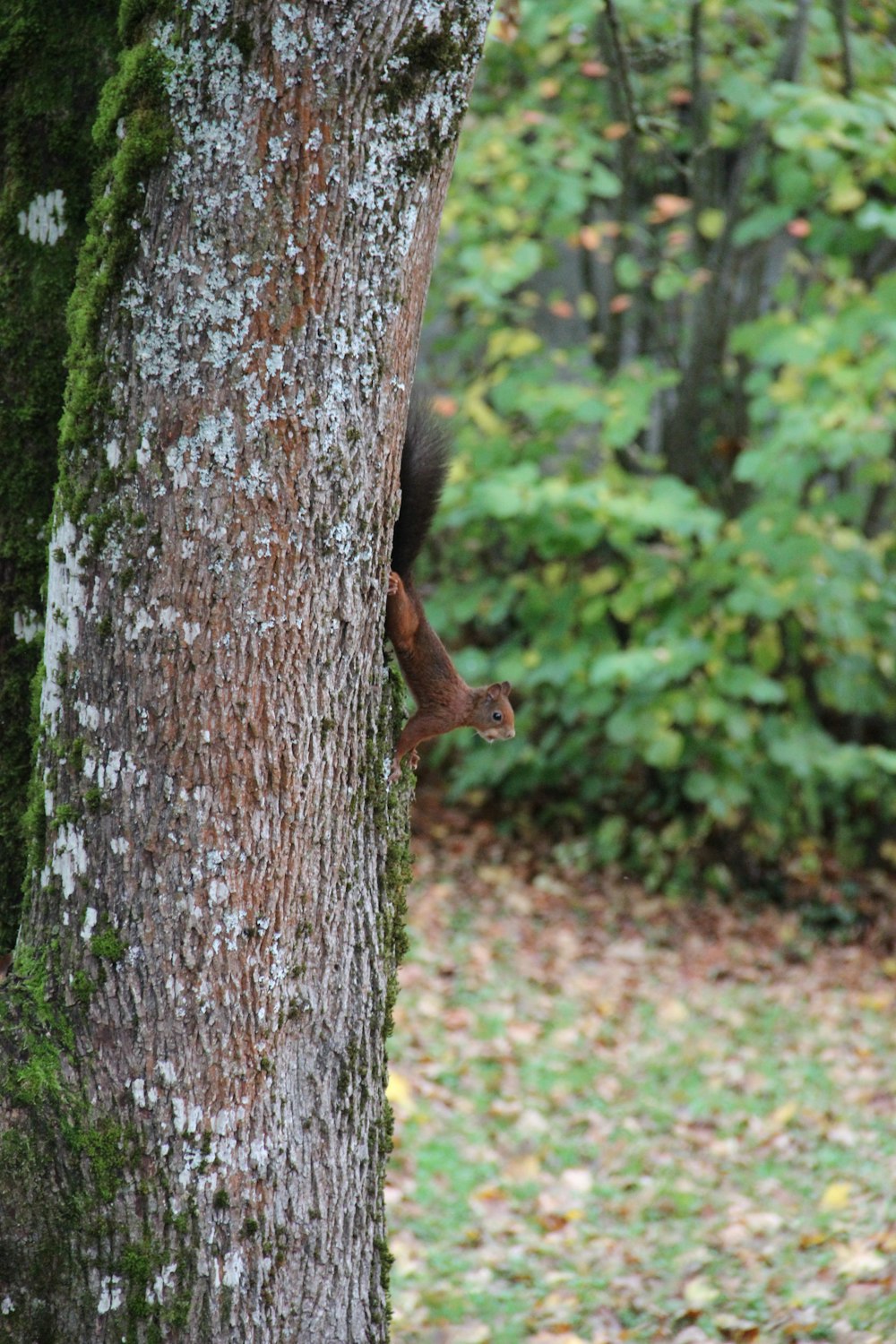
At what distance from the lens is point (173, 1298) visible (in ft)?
7.35

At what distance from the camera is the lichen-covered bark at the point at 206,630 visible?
2139 millimetres

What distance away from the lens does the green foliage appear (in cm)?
655

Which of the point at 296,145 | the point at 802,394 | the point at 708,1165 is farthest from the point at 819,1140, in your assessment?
the point at 296,145

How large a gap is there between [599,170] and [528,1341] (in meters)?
5.32

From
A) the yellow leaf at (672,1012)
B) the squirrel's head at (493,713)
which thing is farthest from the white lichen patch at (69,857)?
the yellow leaf at (672,1012)

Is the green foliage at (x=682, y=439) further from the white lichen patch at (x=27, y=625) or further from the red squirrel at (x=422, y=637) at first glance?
the white lichen patch at (x=27, y=625)

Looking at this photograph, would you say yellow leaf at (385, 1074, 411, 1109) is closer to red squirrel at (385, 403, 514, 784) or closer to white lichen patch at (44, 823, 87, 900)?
red squirrel at (385, 403, 514, 784)

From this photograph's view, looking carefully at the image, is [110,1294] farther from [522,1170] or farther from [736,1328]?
[522,1170]

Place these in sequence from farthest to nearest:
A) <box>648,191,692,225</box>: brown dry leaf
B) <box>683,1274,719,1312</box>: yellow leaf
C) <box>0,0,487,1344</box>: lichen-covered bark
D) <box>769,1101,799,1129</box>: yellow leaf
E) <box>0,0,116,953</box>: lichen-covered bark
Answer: <box>648,191,692,225</box>: brown dry leaf
<box>769,1101,799,1129</box>: yellow leaf
<box>683,1274,719,1312</box>: yellow leaf
<box>0,0,116,953</box>: lichen-covered bark
<box>0,0,487,1344</box>: lichen-covered bark

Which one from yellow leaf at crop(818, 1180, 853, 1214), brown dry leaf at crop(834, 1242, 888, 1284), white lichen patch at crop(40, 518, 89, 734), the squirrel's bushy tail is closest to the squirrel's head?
the squirrel's bushy tail

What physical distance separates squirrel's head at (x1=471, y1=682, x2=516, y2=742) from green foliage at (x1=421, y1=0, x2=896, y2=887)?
2284mm

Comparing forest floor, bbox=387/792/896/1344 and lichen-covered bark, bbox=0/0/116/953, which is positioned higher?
lichen-covered bark, bbox=0/0/116/953

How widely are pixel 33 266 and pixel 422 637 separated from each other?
1257 millimetres

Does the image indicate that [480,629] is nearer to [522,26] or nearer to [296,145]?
[522,26]
